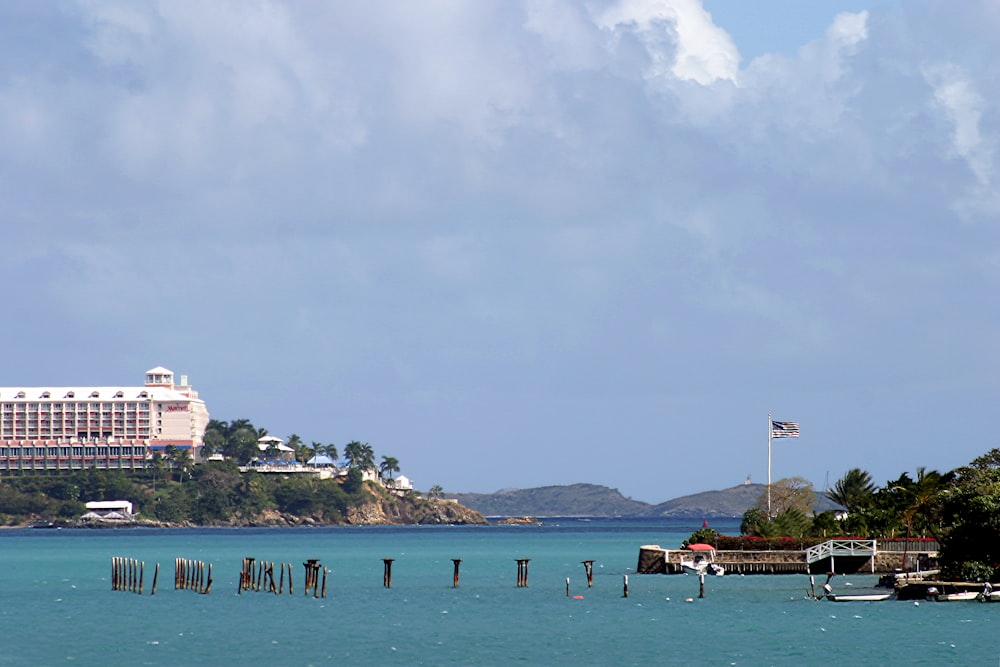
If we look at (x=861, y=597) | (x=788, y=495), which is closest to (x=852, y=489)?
(x=788, y=495)

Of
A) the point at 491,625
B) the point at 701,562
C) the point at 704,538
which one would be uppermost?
the point at 704,538

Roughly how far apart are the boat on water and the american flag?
16345 mm

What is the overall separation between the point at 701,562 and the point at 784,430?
1997cm

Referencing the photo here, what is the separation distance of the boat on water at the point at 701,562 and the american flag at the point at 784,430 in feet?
53.6

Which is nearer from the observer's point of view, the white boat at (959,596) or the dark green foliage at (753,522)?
the white boat at (959,596)

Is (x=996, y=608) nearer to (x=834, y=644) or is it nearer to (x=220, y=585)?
(x=834, y=644)

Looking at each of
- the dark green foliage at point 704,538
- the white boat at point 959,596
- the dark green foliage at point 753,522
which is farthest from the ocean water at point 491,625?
the dark green foliage at point 753,522

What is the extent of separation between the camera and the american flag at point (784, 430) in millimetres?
121500

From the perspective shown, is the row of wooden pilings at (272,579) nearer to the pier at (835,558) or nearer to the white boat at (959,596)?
the pier at (835,558)

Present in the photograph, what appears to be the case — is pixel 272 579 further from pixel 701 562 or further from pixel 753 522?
pixel 753 522

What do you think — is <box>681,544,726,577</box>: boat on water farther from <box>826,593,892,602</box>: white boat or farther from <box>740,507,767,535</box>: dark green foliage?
<box>826,593,892,602</box>: white boat

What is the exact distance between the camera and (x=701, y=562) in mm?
106125

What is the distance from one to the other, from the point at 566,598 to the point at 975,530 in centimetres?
2440

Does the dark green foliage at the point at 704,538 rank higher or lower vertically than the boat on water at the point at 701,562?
higher
